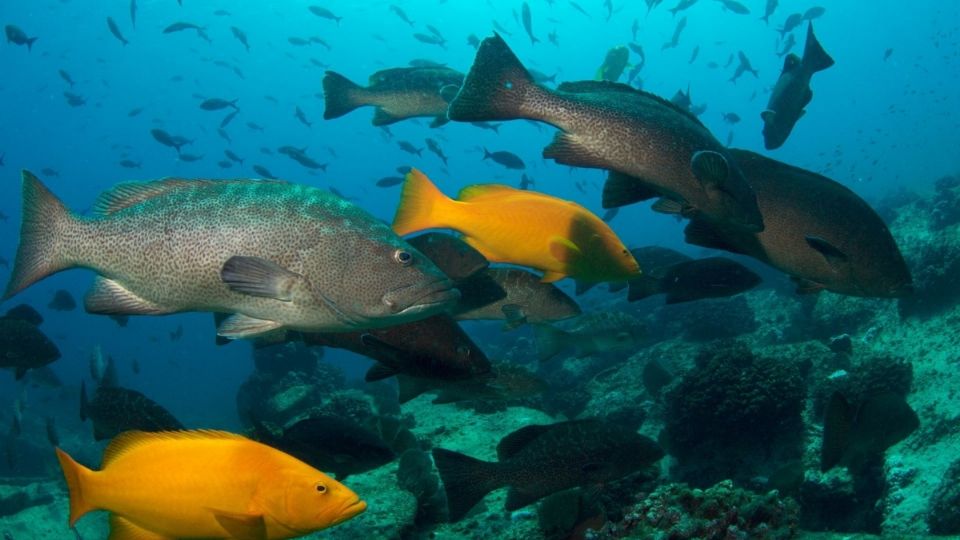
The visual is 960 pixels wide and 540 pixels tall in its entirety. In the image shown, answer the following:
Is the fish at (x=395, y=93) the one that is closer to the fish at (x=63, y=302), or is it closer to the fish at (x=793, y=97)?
the fish at (x=793, y=97)

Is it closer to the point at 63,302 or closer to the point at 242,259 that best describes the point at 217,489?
the point at 242,259

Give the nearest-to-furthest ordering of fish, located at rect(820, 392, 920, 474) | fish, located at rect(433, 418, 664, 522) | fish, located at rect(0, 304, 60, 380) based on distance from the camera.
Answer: fish, located at rect(433, 418, 664, 522) → fish, located at rect(820, 392, 920, 474) → fish, located at rect(0, 304, 60, 380)

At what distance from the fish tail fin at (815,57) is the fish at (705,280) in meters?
2.31

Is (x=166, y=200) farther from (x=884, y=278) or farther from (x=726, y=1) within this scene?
(x=726, y=1)

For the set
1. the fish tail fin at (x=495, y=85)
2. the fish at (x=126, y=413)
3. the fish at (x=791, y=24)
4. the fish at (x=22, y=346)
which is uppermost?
the fish at (x=791, y=24)

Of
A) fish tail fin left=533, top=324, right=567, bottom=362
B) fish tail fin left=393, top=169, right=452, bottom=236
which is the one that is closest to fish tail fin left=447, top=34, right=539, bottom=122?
fish tail fin left=393, top=169, right=452, bottom=236

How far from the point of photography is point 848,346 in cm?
938

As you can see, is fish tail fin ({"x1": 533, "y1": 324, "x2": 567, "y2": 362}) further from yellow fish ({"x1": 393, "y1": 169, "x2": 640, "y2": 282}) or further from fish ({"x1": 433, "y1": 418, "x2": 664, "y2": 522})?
yellow fish ({"x1": 393, "y1": 169, "x2": 640, "y2": 282})

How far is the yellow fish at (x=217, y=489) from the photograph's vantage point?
2424mm

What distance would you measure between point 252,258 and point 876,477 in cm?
634

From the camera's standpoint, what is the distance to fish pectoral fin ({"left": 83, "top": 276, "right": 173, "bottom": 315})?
273 cm

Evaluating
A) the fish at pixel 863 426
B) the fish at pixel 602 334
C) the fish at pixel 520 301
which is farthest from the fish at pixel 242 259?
the fish at pixel 602 334

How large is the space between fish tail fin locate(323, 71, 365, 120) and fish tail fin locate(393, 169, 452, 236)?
156 inches

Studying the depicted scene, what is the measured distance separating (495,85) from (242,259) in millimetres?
1519
